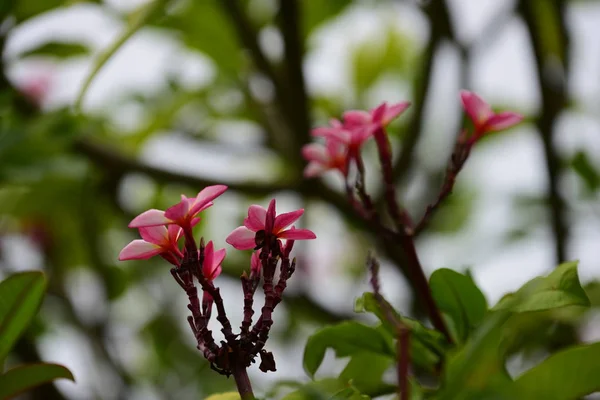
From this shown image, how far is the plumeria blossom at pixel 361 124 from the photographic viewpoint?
802 mm

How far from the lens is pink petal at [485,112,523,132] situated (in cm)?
87

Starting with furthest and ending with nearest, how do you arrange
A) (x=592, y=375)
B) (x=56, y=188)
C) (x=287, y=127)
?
(x=287, y=127) → (x=56, y=188) → (x=592, y=375)

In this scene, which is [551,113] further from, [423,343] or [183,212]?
[183,212]

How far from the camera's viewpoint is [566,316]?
112 cm

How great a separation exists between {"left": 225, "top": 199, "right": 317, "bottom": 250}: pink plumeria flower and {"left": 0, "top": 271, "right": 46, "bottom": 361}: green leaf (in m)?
0.18

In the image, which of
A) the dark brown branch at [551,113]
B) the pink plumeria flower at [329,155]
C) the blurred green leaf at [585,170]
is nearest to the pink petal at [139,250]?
the pink plumeria flower at [329,155]

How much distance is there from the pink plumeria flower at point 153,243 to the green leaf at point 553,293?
0.93ft

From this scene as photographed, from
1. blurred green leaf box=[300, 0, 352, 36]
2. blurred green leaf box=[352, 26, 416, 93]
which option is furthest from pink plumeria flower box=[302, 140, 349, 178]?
blurred green leaf box=[352, 26, 416, 93]

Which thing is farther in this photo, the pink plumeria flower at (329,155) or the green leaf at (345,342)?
the pink plumeria flower at (329,155)

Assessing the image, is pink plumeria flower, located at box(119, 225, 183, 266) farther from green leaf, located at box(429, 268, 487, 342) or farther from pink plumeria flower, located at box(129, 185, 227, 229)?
green leaf, located at box(429, 268, 487, 342)

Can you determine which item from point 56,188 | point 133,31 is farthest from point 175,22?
point 133,31

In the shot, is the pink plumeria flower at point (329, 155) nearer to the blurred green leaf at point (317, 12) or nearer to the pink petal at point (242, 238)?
the pink petal at point (242, 238)

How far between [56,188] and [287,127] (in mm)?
494

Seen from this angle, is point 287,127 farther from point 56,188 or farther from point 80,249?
point 80,249
